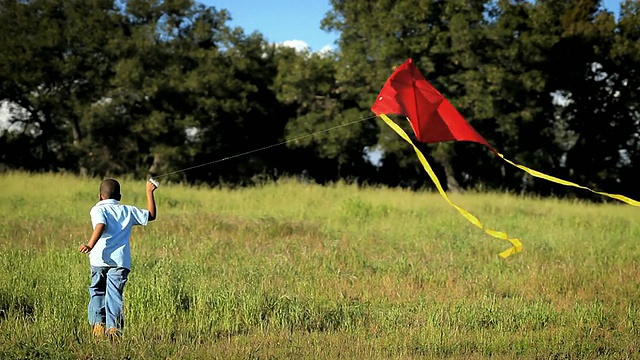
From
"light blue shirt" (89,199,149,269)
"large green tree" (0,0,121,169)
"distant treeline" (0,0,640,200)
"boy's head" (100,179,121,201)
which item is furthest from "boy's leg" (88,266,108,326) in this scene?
"large green tree" (0,0,121,169)

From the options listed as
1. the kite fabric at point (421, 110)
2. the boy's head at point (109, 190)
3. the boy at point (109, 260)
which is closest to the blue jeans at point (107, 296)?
the boy at point (109, 260)

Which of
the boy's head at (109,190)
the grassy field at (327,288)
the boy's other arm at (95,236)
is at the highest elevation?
the boy's head at (109,190)

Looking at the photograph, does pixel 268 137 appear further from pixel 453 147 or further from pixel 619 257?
pixel 619 257

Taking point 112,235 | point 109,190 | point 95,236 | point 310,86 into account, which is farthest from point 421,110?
point 310,86

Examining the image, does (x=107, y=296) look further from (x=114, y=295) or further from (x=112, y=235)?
(x=112, y=235)

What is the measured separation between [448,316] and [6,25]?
27.5 metres

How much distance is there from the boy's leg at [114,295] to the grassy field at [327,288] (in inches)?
8.8

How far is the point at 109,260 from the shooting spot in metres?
6.29

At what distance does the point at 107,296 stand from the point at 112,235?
47 centimetres

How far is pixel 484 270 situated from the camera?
1053 centimetres

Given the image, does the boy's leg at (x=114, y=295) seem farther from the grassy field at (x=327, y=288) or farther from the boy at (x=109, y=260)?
the grassy field at (x=327, y=288)

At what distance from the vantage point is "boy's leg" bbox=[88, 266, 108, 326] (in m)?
6.34

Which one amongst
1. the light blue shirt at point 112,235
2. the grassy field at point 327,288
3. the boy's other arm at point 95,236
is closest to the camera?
the boy's other arm at point 95,236

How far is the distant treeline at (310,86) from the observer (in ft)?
95.7
